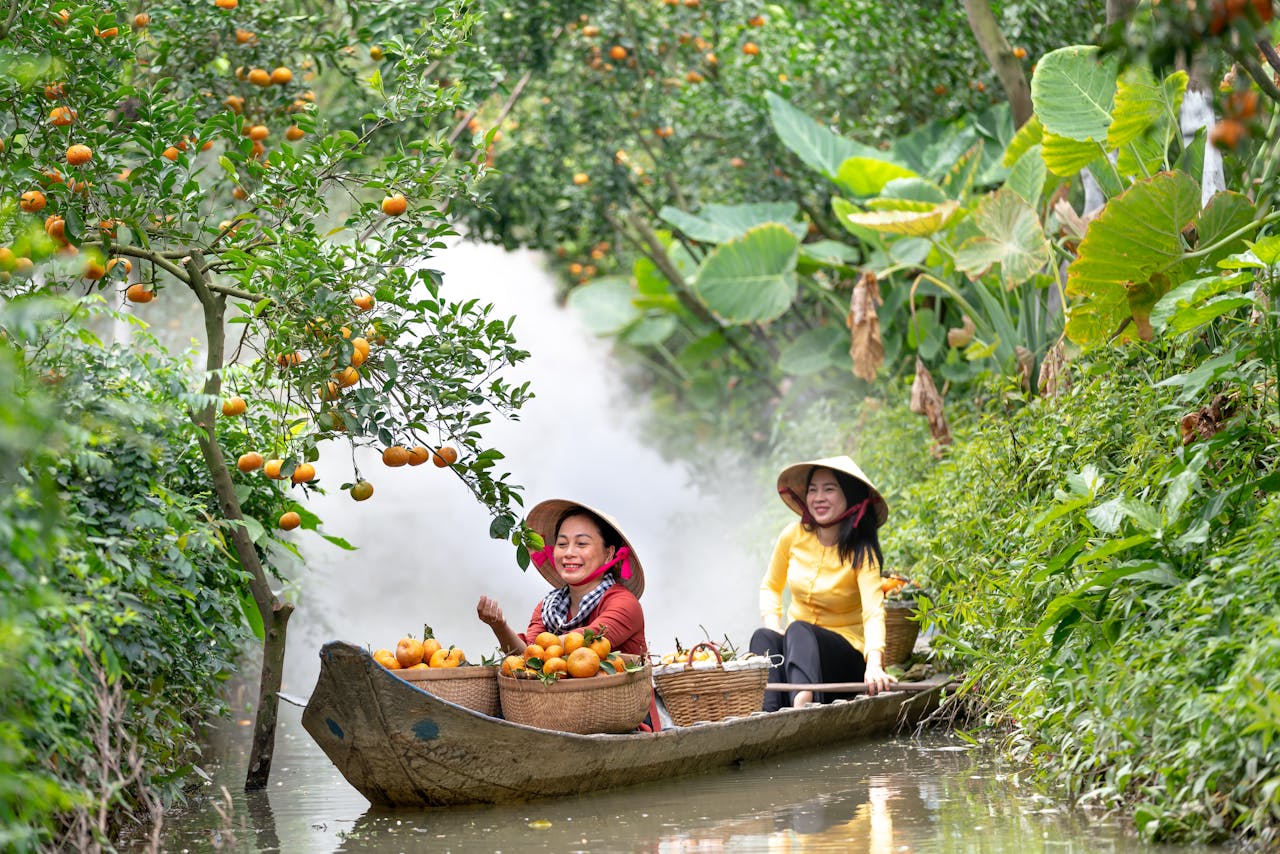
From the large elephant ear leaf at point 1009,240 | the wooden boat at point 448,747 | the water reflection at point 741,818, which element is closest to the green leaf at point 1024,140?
the large elephant ear leaf at point 1009,240

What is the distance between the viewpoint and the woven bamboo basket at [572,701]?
17.0ft

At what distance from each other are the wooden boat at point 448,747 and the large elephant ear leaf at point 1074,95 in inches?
141

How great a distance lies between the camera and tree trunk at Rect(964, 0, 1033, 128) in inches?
352

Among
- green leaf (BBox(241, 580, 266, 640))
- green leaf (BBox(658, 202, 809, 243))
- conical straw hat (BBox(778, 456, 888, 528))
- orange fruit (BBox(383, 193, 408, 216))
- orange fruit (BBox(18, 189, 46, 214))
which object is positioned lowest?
green leaf (BBox(241, 580, 266, 640))

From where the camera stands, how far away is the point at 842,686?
6531 mm

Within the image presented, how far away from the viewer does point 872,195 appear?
1150cm

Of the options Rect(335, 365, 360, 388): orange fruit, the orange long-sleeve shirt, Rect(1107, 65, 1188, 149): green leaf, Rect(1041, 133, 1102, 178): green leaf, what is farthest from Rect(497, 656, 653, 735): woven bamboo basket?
Rect(1041, 133, 1102, 178): green leaf

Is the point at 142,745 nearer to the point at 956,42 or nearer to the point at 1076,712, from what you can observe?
the point at 1076,712

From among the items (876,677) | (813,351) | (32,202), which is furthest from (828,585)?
(813,351)

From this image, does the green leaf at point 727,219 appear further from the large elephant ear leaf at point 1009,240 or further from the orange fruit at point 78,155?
the orange fruit at point 78,155

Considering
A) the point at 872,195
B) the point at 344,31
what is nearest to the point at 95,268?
the point at 344,31

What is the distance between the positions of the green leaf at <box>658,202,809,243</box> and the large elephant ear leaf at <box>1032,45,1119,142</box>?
17.0ft

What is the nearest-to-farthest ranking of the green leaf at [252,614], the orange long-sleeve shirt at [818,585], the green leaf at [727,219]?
the green leaf at [252,614]
the orange long-sleeve shirt at [818,585]
the green leaf at [727,219]

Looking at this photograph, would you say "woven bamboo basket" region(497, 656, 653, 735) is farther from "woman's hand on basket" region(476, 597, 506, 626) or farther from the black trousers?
the black trousers
